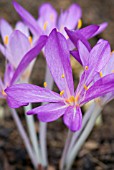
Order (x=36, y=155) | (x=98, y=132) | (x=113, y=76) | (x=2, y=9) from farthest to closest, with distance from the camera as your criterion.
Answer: (x=2, y=9), (x=98, y=132), (x=36, y=155), (x=113, y=76)

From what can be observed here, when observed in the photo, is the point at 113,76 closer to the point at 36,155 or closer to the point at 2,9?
the point at 36,155

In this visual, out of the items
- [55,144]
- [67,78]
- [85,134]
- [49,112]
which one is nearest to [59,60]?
[67,78]

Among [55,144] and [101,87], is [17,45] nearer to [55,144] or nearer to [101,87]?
[101,87]

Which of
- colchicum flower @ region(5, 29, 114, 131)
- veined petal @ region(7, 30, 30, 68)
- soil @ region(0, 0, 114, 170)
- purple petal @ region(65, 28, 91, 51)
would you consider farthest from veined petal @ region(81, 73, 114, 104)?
soil @ region(0, 0, 114, 170)

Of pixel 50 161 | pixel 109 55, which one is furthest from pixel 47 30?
pixel 50 161

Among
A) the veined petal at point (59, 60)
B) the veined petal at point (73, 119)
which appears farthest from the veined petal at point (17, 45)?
the veined petal at point (73, 119)

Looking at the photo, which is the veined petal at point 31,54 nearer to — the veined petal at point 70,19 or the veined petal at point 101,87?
Result: the veined petal at point 101,87
